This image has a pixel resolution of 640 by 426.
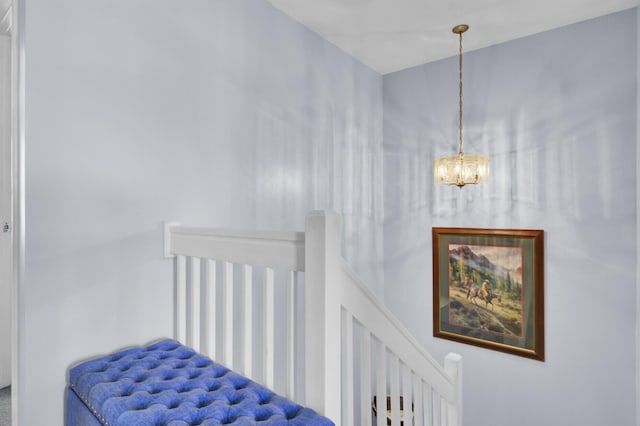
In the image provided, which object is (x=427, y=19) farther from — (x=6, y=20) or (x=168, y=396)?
(x=168, y=396)

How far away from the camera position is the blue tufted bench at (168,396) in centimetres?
94

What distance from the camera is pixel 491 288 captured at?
8.89 feet

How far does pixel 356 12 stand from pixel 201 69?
1103mm

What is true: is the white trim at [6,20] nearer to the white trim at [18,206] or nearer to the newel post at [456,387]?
the white trim at [18,206]

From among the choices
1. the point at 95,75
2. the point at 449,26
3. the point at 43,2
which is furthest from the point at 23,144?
the point at 449,26

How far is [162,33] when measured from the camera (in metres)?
1.58

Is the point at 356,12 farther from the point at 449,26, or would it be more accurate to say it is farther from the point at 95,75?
the point at 95,75

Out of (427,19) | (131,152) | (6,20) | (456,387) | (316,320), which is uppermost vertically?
(427,19)

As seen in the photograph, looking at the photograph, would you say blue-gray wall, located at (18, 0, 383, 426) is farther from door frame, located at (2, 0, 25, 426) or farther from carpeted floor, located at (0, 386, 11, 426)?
carpeted floor, located at (0, 386, 11, 426)

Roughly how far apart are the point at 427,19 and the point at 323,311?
7.08ft

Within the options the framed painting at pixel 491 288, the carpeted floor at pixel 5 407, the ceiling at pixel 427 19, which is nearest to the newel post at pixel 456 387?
the framed painting at pixel 491 288

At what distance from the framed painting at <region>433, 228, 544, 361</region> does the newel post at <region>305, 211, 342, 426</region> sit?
82.3 inches

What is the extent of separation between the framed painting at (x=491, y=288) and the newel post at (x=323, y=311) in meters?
2.09

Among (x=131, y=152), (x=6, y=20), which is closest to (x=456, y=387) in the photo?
(x=131, y=152)
